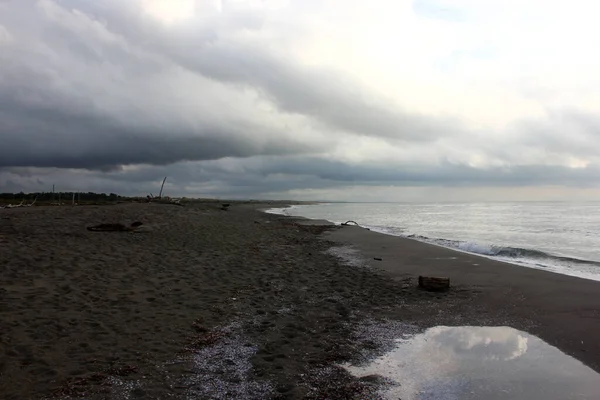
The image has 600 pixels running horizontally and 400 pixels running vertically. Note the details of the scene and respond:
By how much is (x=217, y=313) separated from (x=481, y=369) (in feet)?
16.6

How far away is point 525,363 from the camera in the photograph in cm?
606

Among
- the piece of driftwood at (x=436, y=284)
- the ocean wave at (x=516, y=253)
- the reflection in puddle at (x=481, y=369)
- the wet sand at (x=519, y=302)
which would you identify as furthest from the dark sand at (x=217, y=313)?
the ocean wave at (x=516, y=253)

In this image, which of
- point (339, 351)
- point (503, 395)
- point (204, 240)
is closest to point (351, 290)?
point (339, 351)

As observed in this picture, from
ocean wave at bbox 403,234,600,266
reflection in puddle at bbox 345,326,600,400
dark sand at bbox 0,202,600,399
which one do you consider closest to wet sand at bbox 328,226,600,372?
dark sand at bbox 0,202,600,399

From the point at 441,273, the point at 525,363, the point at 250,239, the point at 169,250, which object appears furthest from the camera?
the point at 250,239

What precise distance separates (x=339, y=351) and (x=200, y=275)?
6305 mm

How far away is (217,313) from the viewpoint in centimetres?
835

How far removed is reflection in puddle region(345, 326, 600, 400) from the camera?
5.08 meters

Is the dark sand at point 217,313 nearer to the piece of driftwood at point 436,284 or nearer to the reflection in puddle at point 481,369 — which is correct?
the piece of driftwood at point 436,284

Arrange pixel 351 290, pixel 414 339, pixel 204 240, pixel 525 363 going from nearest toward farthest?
pixel 525 363, pixel 414 339, pixel 351 290, pixel 204 240

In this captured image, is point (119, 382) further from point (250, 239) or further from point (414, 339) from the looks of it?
point (250, 239)

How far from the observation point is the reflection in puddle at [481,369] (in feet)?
16.7

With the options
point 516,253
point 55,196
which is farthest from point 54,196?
point 516,253

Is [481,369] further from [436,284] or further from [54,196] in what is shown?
[54,196]
